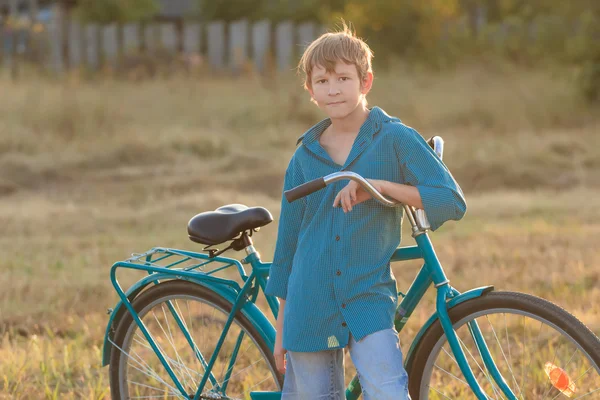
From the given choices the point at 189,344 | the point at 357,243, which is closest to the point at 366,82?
the point at 357,243

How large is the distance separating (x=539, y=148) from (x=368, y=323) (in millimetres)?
9400

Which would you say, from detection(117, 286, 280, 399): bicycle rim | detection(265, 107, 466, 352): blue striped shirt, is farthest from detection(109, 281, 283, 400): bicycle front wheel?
detection(265, 107, 466, 352): blue striped shirt

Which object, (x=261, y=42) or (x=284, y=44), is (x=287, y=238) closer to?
(x=284, y=44)

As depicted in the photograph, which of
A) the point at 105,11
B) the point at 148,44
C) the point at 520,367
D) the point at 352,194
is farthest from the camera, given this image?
the point at 105,11

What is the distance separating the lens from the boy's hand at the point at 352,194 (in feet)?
9.25

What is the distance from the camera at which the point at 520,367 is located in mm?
4555

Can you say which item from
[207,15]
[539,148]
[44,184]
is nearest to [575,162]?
[539,148]

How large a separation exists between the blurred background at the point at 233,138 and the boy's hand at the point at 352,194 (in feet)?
Answer: 5.46

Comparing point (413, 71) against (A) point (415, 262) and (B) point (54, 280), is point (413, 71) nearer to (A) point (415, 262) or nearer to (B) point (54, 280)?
(A) point (415, 262)

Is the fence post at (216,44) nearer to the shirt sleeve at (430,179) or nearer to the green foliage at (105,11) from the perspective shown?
the green foliage at (105,11)

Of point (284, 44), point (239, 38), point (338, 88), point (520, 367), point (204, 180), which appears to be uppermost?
point (239, 38)

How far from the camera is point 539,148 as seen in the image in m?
11.9

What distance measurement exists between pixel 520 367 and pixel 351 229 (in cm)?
190

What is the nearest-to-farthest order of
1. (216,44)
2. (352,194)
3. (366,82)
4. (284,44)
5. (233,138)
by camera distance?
(352,194) < (366,82) < (233,138) < (284,44) < (216,44)
